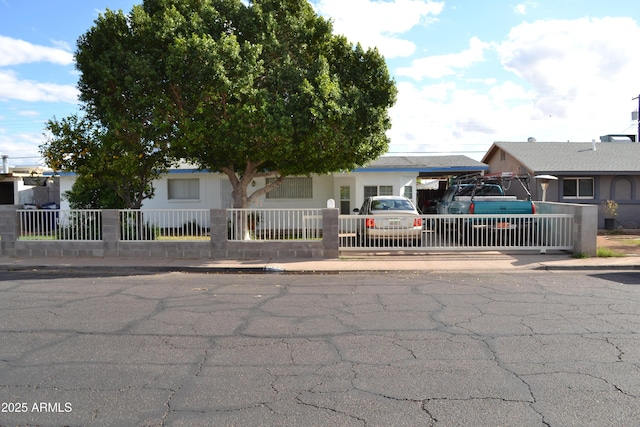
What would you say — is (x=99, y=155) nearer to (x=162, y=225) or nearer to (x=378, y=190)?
(x=162, y=225)

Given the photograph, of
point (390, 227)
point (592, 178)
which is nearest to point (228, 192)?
point (390, 227)

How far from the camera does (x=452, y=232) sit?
540 inches

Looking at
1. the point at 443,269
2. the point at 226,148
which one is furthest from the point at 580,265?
the point at 226,148

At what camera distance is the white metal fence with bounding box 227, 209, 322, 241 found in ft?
43.7

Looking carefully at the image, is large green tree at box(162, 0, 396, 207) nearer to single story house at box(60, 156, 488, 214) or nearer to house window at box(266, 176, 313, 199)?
single story house at box(60, 156, 488, 214)

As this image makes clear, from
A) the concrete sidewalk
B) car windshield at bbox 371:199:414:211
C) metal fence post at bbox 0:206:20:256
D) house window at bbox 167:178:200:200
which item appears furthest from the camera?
house window at bbox 167:178:200:200

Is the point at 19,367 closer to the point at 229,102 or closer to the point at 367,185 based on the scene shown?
the point at 229,102

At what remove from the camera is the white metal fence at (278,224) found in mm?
13320

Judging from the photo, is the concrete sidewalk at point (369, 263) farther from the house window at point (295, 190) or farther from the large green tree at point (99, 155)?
the house window at point (295, 190)

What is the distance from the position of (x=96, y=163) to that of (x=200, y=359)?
396 inches

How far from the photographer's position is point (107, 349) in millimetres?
5617

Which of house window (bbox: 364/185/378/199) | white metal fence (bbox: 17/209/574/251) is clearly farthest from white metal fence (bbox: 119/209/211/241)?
house window (bbox: 364/185/378/199)

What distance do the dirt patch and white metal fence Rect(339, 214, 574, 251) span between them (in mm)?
1948

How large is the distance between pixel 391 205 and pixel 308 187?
26.3ft
